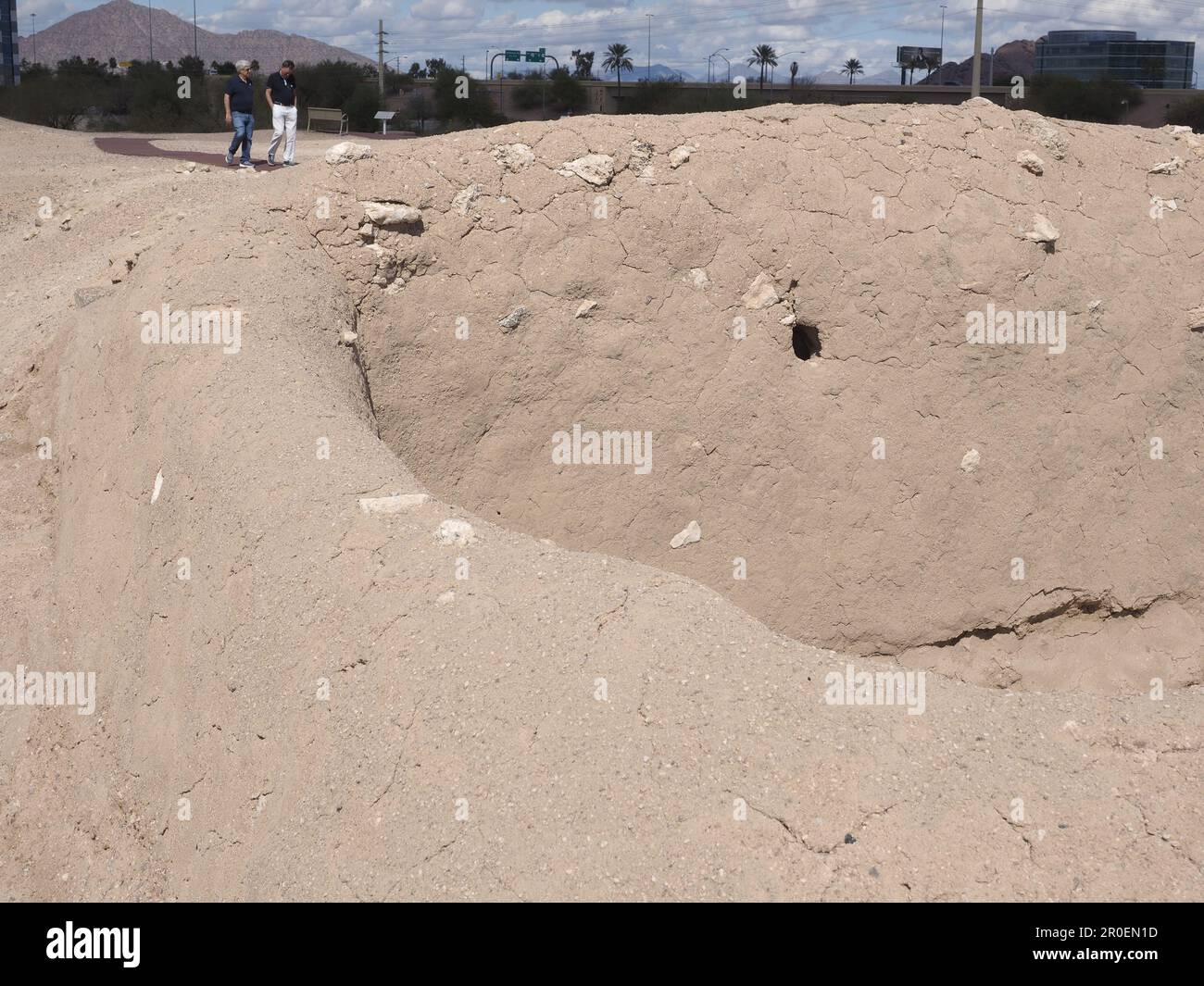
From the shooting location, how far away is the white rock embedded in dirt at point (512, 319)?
580cm

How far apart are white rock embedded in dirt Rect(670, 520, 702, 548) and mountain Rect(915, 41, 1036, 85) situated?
4805cm

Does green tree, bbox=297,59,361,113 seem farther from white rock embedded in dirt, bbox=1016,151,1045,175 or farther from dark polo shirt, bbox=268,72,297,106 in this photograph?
white rock embedded in dirt, bbox=1016,151,1045,175

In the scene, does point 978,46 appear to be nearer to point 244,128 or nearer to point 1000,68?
point 244,128

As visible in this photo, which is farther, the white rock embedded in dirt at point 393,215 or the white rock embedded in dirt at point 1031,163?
the white rock embedded in dirt at point 1031,163

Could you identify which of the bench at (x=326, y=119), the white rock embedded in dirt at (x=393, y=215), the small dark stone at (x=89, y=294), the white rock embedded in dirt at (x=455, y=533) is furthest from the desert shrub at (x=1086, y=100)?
the white rock embedded in dirt at (x=455, y=533)

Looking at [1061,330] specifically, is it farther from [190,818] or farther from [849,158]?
[190,818]

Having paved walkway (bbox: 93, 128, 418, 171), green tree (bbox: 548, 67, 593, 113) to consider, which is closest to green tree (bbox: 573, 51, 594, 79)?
green tree (bbox: 548, 67, 593, 113)

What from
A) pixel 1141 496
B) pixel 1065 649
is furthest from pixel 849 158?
pixel 1065 649

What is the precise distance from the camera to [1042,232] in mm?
6211

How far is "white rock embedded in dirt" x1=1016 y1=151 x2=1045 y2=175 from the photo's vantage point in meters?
6.46

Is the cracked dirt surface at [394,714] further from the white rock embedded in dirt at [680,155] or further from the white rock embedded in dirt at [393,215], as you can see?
the white rock embedded in dirt at [680,155]

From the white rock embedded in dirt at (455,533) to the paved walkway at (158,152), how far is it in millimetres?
7928

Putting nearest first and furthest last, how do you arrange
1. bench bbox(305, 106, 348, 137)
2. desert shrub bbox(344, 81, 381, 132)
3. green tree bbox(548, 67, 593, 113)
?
bench bbox(305, 106, 348, 137)
desert shrub bbox(344, 81, 381, 132)
green tree bbox(548, 67, 593, 113)

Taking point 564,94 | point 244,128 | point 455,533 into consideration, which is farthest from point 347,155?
point 564,94
